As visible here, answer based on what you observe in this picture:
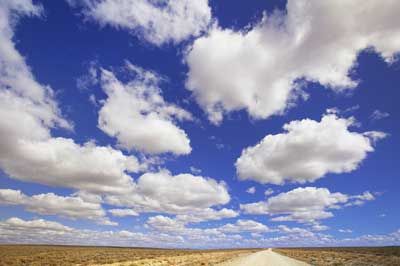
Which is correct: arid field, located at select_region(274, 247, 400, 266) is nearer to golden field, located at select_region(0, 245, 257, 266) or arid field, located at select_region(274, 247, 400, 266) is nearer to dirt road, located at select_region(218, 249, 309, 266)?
dirt road, located at select_region(218, 249, 309, 266)

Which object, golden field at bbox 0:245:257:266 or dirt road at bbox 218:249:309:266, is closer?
dirt road at bbox 218:249:309:266

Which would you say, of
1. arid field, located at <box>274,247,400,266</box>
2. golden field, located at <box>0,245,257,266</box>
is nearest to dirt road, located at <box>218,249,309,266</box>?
golden field, located at <box>0,245,257,266</box>

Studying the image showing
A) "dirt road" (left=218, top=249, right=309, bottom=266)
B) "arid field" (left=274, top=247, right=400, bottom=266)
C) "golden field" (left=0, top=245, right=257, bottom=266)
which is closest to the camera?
"dirt road" (left=218, top=249, right=309, bottom=266)

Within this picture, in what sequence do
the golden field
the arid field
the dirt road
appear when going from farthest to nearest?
the golden field < the arid field < the dirt road

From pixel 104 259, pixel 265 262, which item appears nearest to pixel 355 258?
pixel 265 262

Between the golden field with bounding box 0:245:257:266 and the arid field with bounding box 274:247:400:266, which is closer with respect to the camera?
the arid field with bounding box 274:247:400:266

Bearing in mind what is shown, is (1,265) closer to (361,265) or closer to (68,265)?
(68,265)

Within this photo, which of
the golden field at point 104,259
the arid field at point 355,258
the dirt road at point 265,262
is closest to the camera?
the dirt road at point 265,262

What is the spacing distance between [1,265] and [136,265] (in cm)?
1578

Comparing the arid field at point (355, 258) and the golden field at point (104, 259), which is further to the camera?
the golden field at point (104, 259)

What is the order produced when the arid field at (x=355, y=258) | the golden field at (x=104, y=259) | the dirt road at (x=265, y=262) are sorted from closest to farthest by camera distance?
the dirt road at (x=265, y=262) < the arid field at (x=355, y=258) < the golden field at (x=104, y=259)

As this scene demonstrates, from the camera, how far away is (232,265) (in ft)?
127

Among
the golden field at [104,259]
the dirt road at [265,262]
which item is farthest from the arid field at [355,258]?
the golden field at [104,259]

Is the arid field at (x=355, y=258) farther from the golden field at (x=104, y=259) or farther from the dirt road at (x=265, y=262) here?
the golden field at (x=104, y=259)
